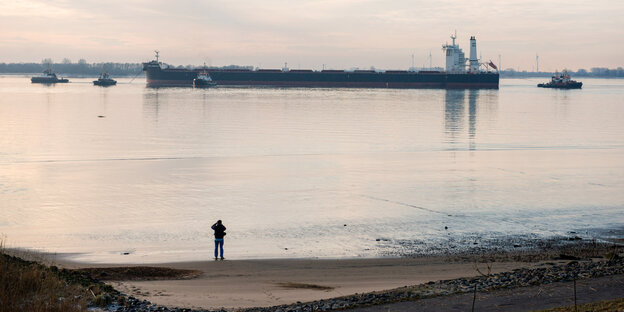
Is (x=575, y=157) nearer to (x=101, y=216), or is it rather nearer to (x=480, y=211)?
(x=480, y=211)

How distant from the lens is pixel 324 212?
20.9m

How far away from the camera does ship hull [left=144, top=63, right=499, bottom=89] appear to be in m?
154

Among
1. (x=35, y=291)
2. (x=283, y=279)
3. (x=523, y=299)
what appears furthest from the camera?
(x=283, y=279)

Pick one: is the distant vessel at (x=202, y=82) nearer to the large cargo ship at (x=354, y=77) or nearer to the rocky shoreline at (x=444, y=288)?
the large cargo ship at (x=354, y=77)

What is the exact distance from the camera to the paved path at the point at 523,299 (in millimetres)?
10227

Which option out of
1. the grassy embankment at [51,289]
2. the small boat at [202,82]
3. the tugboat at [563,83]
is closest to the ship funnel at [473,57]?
the tugboat at [563,83]

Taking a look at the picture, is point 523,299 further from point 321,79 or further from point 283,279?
point 321,79

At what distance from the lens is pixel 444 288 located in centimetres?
1153

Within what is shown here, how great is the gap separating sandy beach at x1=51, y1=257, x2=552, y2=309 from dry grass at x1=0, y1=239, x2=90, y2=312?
54.1 inches

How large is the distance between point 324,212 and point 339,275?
6.84 metres

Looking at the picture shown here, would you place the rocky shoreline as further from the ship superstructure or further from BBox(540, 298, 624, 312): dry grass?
the ship superstructure

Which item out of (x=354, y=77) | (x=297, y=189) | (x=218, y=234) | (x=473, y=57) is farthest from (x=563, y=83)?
(x=218, y=234)

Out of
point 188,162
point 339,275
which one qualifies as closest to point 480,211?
point 339,275

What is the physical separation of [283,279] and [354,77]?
148200 mm
